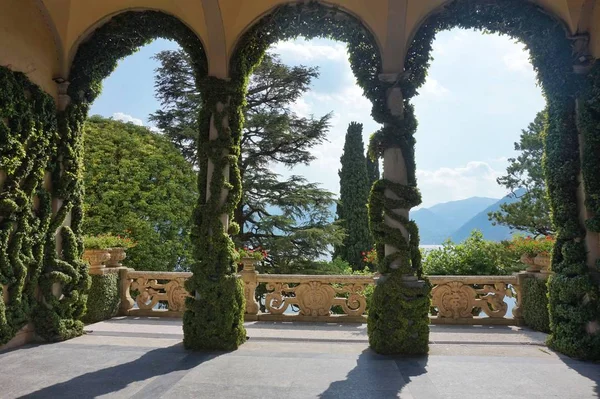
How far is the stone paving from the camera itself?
12.3 ft

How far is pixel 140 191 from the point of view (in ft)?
39.6

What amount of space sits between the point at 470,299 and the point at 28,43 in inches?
315

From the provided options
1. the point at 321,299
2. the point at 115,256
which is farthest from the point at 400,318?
the point at 115,256

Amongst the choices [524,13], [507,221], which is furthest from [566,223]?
[507,221]

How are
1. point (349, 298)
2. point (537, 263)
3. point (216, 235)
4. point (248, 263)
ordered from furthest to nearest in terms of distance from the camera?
point (248, 263)
point (349, 298)
point (537, 263)
point (216, 235)

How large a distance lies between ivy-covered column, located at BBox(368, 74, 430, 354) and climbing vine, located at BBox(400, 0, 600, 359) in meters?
0.52

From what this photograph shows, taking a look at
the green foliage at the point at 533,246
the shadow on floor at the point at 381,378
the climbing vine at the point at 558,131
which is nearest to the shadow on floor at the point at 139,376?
the shadow on floor at the point at 381,378

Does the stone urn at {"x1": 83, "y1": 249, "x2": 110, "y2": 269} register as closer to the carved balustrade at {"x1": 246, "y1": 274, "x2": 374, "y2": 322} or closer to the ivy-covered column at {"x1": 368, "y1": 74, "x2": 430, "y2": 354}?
the carved balustrade at {"x1": 246, "y1": 274, "x2": 374, "y2": 322}

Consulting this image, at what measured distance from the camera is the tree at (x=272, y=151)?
13203mm

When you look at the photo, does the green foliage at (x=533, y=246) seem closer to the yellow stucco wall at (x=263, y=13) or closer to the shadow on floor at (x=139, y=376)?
the yellow stucco wall at (x=263, y=13)

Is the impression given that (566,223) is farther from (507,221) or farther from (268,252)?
(507,221)

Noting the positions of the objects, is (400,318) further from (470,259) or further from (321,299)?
(470,259)

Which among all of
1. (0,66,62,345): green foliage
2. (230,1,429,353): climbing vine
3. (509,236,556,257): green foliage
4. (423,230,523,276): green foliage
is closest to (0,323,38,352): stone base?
(0,66,62,345): green foliage

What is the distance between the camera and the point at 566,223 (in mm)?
5156
